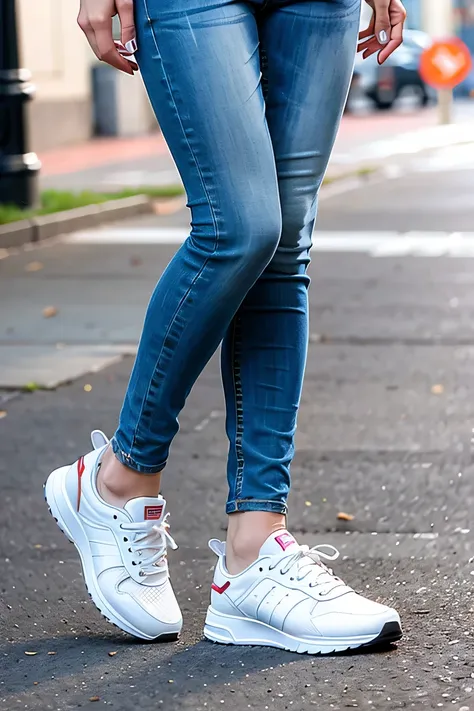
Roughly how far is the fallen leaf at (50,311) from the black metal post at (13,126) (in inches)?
147

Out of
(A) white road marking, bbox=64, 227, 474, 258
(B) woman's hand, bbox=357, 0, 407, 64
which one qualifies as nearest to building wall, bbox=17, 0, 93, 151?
(A) white road marking, bbox=64, 227, 474, 258

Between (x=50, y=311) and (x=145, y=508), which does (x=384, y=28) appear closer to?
(x=145, y=508)

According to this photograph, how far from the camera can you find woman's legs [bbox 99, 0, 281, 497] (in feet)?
7.28

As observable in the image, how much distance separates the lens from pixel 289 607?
2.38 m

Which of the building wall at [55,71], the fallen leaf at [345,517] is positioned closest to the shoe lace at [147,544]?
the fallen leaf at [345,517]

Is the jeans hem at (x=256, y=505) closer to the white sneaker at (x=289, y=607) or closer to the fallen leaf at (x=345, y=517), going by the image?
the white sneaker at (x=289, y=607)

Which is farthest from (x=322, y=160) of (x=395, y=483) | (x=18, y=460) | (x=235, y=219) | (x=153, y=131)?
(x=153, y=131)

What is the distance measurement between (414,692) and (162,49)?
1057 millimetres

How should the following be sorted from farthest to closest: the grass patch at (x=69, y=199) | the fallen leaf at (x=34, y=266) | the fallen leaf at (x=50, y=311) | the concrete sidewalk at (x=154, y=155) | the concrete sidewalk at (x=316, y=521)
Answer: the concrete sidewalk at (x=154, y=155) → the grass patch at (x=69, y=199) → the fallen leaf at (x=34, y=266) → the fallen leaf at (x=50, y=311) → the concrete sidewalk at (x=316, y=521)

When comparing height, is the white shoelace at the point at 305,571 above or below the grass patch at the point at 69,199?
above

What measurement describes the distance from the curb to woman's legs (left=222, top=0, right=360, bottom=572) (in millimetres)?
6821

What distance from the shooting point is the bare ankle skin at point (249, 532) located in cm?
241

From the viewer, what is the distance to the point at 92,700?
7.08 ft

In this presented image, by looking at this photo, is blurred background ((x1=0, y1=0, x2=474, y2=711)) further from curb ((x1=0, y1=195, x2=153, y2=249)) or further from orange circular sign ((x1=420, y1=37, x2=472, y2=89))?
orange circular sign ((x1=420, y1=37, x2=472, y2=89))
